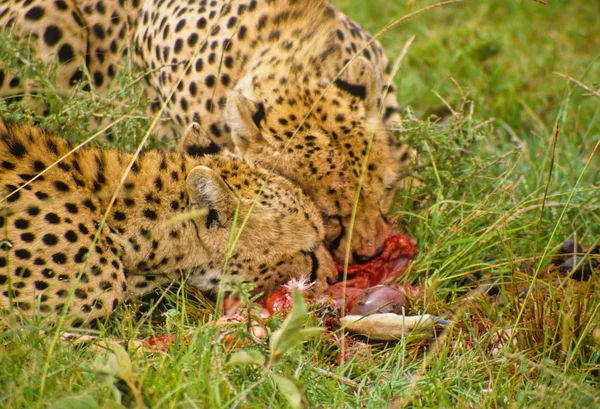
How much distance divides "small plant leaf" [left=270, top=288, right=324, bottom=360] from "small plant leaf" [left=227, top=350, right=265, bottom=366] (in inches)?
2.1

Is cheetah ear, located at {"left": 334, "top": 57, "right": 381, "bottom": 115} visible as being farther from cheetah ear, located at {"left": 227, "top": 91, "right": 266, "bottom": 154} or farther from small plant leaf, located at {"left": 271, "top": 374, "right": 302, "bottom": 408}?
small plant leaf, located at {"left": 271, "top": 374, "right": 302, "bottom": 408}

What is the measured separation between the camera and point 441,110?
5504 millimetres

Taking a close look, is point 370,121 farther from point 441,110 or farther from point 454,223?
point 441,110

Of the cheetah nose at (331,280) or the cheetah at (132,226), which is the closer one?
the cheetah at (132,226)

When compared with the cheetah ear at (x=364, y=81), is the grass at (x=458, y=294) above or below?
below

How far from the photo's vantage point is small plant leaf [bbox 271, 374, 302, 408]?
2.38 metres

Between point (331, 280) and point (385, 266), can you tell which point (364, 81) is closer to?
point (385, 266)

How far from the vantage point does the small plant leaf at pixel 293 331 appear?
245 centimetres

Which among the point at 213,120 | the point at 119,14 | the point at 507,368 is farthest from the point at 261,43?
the point at 507,368

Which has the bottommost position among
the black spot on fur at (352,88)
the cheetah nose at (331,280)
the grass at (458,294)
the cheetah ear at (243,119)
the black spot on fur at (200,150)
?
the cheetah nose at (331,280)

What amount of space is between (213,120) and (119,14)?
121 centimetres

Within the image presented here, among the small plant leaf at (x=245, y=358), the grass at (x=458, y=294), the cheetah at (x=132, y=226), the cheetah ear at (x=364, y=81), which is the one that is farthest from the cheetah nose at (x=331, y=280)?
the small plant leaf at (x=245, y=358)

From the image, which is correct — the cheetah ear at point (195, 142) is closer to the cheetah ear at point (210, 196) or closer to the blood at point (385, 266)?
the cheetah ear at point (210, 196)

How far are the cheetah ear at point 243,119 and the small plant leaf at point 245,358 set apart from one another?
4.61 ft
